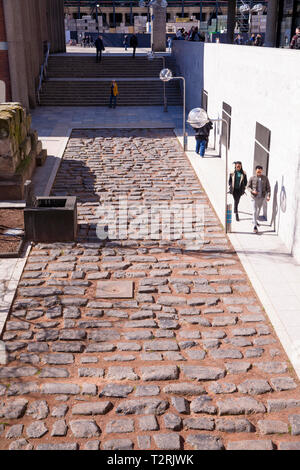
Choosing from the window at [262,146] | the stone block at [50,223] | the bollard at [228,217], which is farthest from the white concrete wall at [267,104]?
the stone block at [50,223]

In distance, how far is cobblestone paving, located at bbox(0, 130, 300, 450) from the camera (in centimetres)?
642

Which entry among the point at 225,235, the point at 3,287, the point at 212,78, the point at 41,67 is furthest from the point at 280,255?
the point at 41,67

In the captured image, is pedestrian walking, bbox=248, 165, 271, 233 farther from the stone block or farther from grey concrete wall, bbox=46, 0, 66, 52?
grey concrete wall, bbox=46, 0, 66, 52

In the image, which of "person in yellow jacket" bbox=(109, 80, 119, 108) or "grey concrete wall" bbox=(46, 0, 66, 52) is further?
"grey concrete wall" bbox=(46, 0, 66, 52)

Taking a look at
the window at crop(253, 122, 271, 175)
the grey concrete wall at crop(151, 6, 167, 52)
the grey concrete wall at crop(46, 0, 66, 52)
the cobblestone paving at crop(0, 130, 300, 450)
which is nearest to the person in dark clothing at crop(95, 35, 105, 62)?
the grey concrete wall at crop(46, 0, 66, 52)

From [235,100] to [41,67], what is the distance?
18783mm

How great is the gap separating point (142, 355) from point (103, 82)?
1079 inches

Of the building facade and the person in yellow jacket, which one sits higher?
the building facade

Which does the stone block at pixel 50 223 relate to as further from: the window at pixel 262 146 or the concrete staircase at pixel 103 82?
the concrete staircase at pixel 103 82

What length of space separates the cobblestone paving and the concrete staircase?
20.0m

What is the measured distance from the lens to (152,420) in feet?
21.6

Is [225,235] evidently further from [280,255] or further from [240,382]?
[240,382]

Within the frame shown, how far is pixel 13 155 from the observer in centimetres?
1478

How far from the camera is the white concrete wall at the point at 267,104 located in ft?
36.8
